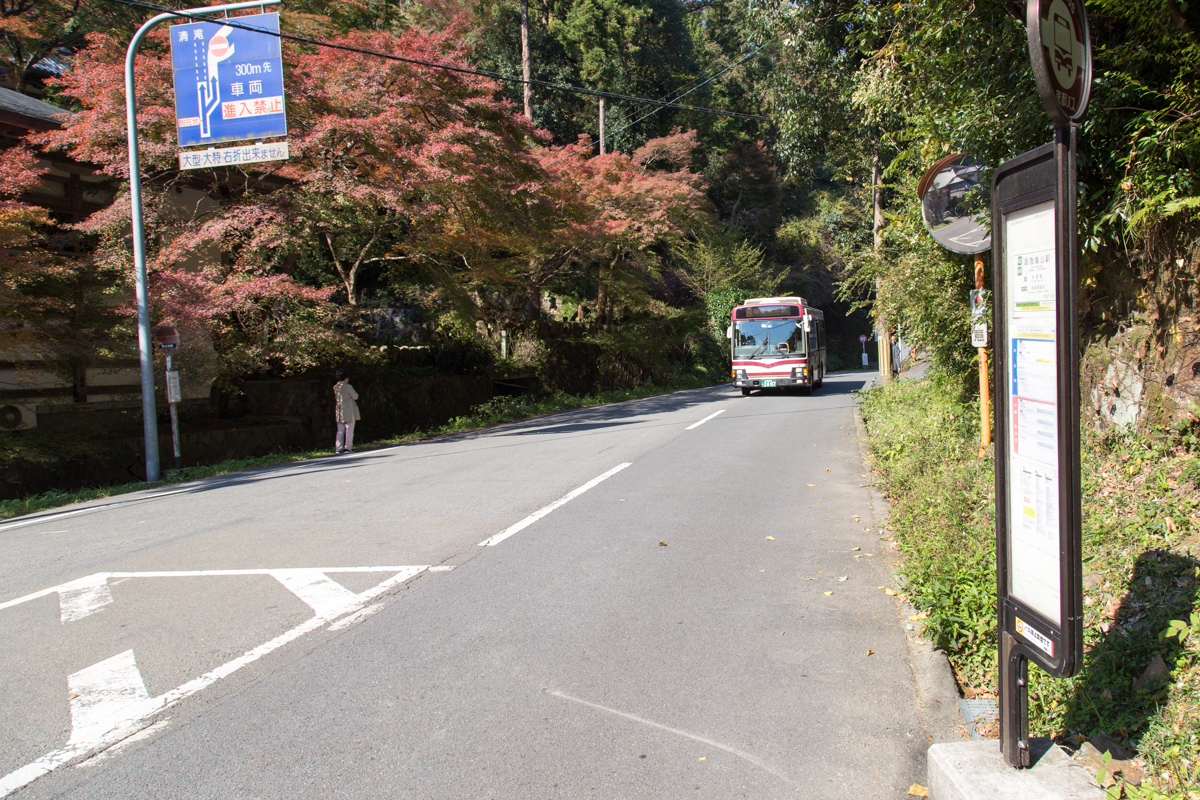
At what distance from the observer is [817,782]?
3014mm

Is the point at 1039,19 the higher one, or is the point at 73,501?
the point at 1039,19

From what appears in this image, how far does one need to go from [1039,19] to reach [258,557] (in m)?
6.37

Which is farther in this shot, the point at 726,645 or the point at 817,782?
the point at 726,645

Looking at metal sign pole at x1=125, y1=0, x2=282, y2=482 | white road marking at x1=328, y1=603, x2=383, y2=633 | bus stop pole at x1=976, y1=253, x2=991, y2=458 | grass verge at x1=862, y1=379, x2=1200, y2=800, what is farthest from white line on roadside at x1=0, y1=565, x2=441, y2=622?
metal sign pole at x1=125, y1=0, x2=282, y2=482

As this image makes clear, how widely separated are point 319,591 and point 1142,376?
637cm

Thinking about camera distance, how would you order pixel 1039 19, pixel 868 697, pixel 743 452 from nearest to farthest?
pixel 1039 19 < pixel 868 697 < pixel 743 452

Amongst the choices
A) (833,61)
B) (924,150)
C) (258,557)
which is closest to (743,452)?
(924,150)

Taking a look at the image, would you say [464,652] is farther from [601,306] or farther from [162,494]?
[601,306]

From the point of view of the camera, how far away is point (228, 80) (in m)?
11.3

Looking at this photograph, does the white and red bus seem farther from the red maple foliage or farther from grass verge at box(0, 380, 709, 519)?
the red maple foliage

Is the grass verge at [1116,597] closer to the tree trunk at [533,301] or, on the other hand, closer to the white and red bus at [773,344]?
the white and red bus at [773,344]

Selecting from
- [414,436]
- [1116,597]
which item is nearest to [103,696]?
[1116,597]

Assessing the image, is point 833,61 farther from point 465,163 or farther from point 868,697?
point 868,697

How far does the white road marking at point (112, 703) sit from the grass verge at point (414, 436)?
299 inches
